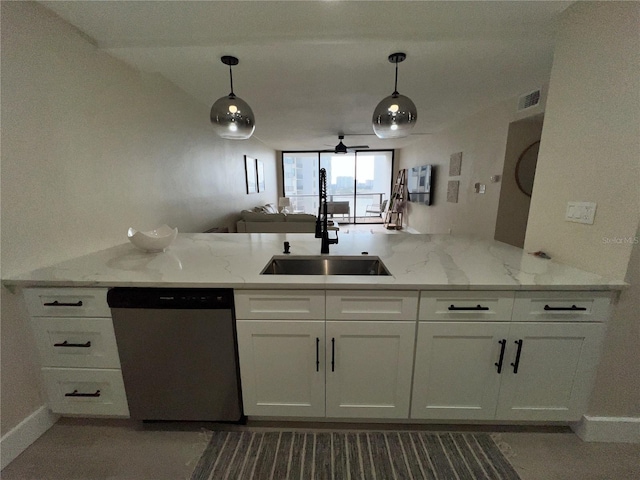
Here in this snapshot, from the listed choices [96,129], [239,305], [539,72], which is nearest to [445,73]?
[539,72]

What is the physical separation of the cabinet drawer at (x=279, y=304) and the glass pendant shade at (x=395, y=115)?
142cm

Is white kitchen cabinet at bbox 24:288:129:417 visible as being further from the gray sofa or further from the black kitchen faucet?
the gray sofa

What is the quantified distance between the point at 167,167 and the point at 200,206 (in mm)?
787

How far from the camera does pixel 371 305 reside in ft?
4.09

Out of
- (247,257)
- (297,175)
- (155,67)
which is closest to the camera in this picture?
(247,257)

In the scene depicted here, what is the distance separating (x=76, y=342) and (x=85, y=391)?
0.31 meters

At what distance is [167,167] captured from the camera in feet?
8.29

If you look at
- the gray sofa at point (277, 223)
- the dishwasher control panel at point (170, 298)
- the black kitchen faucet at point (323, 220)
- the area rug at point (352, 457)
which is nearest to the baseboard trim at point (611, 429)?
the area rug at point (352, 457)

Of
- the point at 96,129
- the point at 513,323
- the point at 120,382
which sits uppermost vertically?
the point at 96,129

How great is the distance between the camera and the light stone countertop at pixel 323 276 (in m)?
1.20

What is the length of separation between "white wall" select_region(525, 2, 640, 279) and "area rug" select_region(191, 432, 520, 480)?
1.14 m

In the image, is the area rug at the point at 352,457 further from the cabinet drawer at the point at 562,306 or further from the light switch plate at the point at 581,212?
the light switch plate at the point at 581,212

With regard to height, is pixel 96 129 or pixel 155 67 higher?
pixel 155 67

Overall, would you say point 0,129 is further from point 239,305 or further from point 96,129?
point 239,305
